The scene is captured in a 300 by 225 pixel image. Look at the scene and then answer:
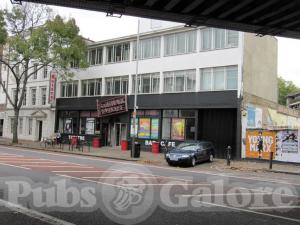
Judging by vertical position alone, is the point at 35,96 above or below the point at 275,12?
below

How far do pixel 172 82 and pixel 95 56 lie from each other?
10.6m

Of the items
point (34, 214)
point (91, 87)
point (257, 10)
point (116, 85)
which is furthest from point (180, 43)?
point (34, 214)

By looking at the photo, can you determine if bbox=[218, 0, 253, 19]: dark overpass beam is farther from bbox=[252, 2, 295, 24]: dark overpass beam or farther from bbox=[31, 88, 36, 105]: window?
bbox=[31, 88, 36, 105]: window

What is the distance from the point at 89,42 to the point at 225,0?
3331 centimetres

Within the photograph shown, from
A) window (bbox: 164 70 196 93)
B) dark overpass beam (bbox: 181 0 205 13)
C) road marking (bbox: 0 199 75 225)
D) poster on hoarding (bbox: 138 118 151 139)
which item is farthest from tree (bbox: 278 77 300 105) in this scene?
road marking (bbox: 0 199 75 225)

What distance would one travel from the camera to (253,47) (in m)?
31.2

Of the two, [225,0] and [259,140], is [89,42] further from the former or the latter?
[225,0]

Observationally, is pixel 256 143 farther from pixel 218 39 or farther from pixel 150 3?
pixel 150 3

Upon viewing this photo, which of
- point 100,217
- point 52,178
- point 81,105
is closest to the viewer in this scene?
point 100,217

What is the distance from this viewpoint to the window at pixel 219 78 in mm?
29720

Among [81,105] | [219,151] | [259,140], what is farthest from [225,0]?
[81,105]

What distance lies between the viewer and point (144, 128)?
116ft

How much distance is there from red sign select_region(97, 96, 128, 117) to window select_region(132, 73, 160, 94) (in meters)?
1.93

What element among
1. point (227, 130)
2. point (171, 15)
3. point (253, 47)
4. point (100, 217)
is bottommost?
point (100, 217)
